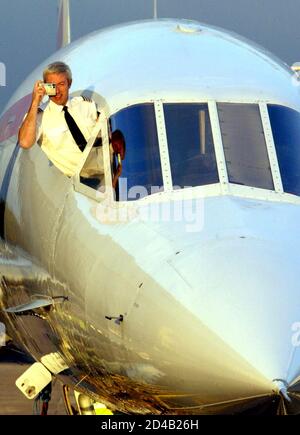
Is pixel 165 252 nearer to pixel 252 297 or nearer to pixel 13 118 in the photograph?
pixel 252 297

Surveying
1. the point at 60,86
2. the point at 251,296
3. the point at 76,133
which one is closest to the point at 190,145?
the point at 76,133

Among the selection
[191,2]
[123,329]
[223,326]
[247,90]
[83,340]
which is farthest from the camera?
[191,2]

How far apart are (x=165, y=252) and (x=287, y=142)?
86.6 inches

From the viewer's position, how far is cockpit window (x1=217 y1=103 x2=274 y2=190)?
511 inches

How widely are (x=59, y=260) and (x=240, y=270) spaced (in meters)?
2.48

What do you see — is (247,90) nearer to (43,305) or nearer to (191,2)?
(43,305)

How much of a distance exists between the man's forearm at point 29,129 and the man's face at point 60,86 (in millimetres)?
230

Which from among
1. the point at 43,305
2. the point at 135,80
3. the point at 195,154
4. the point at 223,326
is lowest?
the point at 223,326

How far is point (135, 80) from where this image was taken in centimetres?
1398

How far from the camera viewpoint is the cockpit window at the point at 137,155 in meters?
13.0

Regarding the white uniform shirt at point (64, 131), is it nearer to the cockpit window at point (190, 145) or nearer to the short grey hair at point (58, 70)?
the short grey hair at point (58, 70)

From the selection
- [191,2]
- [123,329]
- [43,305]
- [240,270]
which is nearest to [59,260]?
[43,305]

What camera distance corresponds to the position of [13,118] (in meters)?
16.6

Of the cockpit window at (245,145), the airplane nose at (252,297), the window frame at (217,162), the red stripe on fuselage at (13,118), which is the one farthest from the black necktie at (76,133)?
the airplane nose at (252,297)
